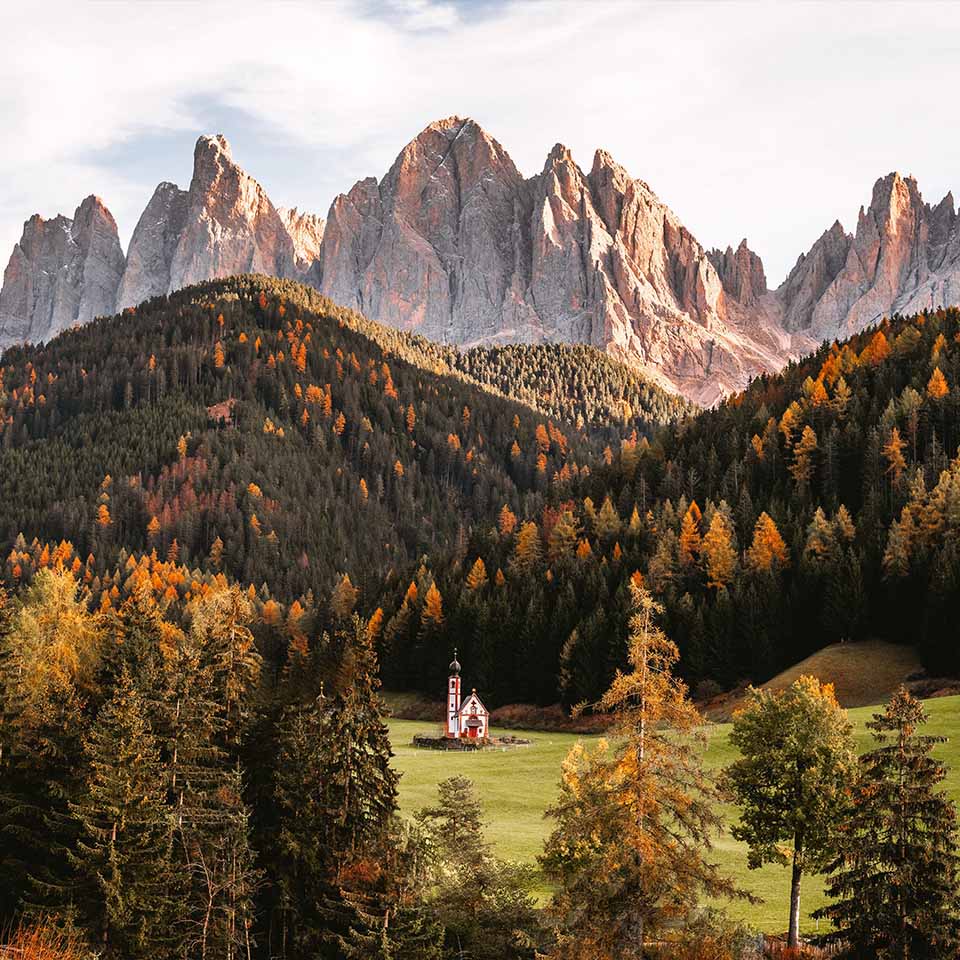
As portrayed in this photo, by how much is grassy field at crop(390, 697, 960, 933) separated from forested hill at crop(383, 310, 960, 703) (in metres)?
17.1

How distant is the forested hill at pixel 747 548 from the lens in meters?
99.1

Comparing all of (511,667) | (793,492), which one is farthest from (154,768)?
(793,492)

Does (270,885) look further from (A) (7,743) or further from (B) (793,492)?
(B) (793,492)

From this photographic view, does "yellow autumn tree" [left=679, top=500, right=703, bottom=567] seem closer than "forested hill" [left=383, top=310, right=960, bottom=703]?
No

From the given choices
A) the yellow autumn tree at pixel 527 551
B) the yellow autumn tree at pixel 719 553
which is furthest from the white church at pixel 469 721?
the yellow autumn tree at pixel 527 551

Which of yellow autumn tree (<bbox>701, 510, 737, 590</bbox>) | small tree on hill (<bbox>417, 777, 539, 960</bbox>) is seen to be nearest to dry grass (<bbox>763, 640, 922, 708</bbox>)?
yellow autumn tree (<bbox>701, 510, 737, 590</bbox>)

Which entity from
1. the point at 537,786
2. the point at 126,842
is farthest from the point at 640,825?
the point at 537,786

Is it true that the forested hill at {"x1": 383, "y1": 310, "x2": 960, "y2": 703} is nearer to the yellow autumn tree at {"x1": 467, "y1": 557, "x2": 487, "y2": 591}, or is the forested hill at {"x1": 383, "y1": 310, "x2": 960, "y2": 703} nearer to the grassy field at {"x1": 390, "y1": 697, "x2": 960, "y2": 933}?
the yellow autumn tree at {"x1": 467, "y1": 557, "x2": 487, "y2": 591}

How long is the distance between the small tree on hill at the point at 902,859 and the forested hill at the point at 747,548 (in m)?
60.4

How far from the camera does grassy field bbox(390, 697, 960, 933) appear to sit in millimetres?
44688

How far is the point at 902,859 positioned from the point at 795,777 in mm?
9398

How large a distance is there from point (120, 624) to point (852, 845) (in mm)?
50818

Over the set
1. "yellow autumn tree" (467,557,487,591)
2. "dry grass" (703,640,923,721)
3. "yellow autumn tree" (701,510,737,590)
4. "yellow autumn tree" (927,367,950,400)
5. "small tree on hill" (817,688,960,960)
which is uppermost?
"yellow autumn tree" (927,367,950,400)

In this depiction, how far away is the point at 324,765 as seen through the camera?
42250 mm
